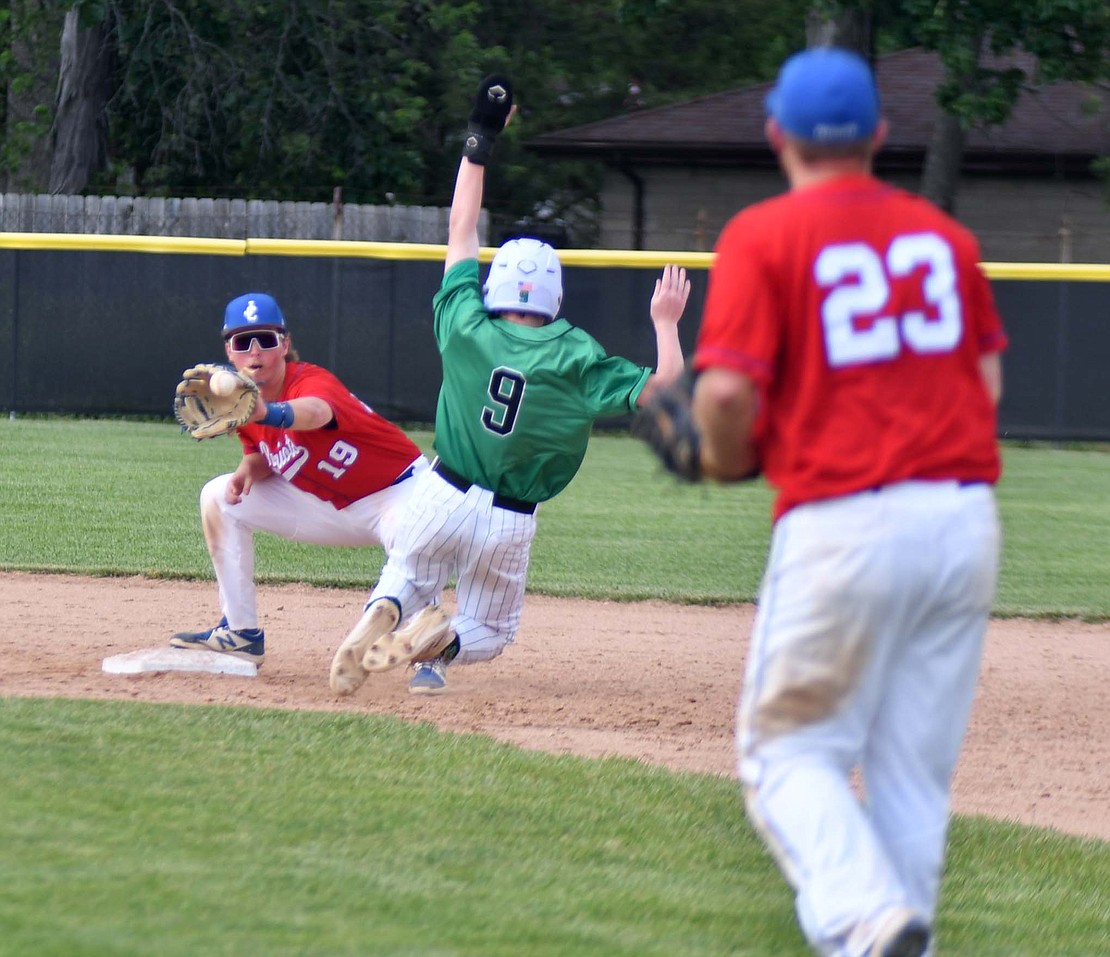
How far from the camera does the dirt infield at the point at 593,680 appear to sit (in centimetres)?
515

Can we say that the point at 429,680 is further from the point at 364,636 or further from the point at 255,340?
the point at 255,340

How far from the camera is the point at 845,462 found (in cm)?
274

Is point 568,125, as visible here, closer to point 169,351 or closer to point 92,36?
point 92,36

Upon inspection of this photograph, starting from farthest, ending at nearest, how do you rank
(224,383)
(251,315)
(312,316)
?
(312,316)
(251,315)
(224,383)

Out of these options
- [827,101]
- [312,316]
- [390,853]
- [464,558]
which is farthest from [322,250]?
[827,101]

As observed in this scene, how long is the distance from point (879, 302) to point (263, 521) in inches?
144

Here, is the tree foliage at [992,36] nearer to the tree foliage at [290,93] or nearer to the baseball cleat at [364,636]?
the tree foliage at [290,93]

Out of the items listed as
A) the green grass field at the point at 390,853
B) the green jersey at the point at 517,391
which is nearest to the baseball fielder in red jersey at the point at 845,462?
the green grass field at the point at 390,853

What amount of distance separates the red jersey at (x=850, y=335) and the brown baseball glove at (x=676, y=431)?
12cm

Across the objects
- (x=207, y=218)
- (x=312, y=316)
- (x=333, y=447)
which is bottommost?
(x=333, y=447)

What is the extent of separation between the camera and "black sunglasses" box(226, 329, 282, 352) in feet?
18.6

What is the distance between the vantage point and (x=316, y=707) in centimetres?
533

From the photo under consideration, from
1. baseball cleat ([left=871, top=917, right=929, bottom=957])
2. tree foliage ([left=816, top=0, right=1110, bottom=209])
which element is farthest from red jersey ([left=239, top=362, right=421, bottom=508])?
tree foliage ([left=816, top=0, right=1110, bottom=209])

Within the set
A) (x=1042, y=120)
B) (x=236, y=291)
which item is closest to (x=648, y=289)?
(x=236, y=291)
